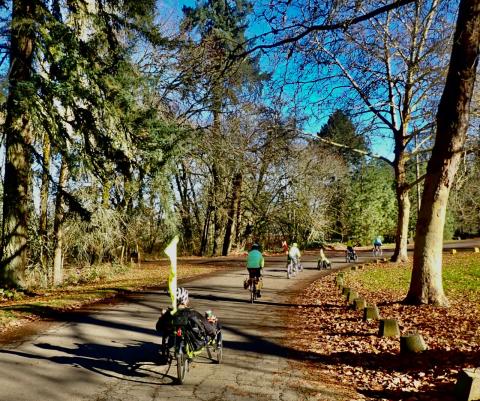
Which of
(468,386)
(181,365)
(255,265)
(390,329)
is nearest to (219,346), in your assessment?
(181,365)

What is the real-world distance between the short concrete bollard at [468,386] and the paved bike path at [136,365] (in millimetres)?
1368

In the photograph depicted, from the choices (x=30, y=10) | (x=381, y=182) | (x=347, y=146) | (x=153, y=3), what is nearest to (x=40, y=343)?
(x=30, y=10)

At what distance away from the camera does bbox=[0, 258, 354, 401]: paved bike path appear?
5832 mm

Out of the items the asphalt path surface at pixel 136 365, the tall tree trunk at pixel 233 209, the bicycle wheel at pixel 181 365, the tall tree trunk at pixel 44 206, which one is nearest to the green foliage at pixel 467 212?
the tall tree trunk at pixel 233 209

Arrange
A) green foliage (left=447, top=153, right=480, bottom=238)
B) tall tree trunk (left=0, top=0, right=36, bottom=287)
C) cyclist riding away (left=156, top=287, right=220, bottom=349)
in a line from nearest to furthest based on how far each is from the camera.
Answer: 1. cyclist riding away (left=156, top=287, right=220, bottom=349)
2. tall tree trunk (left=0, top=0, right=36, bottom=287)
3. green foliage (left=447, top=153, right=480, bottom=238)

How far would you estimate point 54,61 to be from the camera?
13.8 metres

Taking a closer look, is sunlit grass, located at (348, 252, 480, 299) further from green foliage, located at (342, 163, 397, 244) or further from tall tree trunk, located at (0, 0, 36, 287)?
green foliage, located at (342, 163, 397, 244)

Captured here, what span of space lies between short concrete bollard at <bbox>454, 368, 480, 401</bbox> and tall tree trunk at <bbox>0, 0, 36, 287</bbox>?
13004mm

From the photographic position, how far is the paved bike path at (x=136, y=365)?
5.83m

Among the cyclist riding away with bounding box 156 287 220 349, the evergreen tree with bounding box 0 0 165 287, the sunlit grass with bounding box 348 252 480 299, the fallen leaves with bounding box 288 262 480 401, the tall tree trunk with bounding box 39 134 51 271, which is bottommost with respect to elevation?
the fallen leaves with bounding box 288 262 480 401

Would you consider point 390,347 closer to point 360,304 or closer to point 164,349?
point 360,304

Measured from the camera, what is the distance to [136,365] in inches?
277

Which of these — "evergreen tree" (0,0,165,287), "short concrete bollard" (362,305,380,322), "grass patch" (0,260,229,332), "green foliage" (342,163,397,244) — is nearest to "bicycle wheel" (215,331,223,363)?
"short concrete bollard" (362,305,380,322)

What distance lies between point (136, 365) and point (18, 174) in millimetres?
10168
